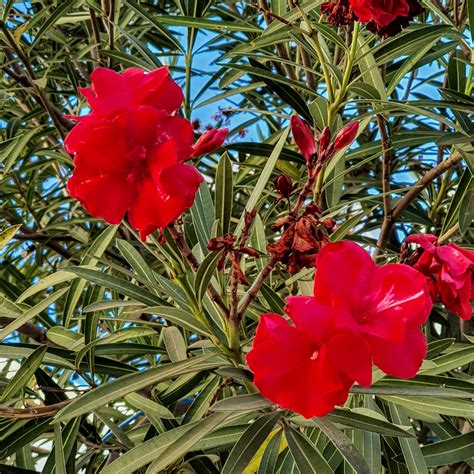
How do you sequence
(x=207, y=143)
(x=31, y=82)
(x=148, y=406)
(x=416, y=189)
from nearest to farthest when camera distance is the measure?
1. (x=207, y=143)
2. (x=148, y=406)
3. (x=416, y=189)
4. (x=31, y=82)

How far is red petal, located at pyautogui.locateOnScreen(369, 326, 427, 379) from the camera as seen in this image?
0.78m

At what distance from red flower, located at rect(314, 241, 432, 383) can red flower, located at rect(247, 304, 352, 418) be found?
0.8 inches

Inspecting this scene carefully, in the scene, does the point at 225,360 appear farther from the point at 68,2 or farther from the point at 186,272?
A: the point at 68,2

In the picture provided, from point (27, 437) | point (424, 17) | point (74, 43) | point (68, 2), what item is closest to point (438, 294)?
point (27, 437)

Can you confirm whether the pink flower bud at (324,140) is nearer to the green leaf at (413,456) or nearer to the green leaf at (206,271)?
the green leaf at (206,271)

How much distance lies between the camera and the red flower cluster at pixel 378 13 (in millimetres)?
1173

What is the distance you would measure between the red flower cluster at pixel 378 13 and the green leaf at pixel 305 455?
632 mm

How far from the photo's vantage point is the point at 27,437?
4.13ft

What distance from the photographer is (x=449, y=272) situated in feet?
3.14

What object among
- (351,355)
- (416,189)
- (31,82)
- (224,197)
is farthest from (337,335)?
(31,82)

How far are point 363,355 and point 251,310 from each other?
0.50 metres

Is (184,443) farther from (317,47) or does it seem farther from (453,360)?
(317,47)

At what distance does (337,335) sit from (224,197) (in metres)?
0.39

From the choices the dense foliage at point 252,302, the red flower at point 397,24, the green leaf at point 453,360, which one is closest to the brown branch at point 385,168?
the dense foliage at point 252,302
